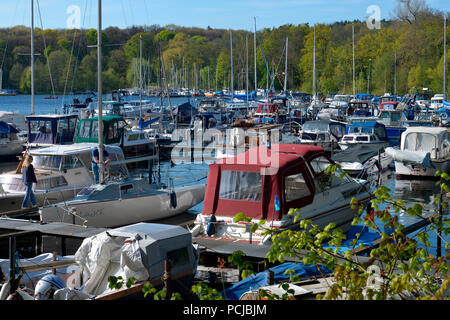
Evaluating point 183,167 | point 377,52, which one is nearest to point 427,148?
point 183,167

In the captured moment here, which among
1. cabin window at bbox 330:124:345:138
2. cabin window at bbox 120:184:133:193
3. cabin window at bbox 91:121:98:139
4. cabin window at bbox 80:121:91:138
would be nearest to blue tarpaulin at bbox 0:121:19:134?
cabin window at bbox 80:121:91:138

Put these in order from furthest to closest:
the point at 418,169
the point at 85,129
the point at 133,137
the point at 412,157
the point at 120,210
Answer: the point at 133,137, the point at 85,129, the point at 418,169, the point at 412,157, the point at 120,210

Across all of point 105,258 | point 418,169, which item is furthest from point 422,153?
point 105,258

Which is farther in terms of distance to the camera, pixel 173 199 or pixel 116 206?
pixel 173 199

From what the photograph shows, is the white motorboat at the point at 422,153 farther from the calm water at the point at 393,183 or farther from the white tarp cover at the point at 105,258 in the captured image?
the white tarp cover at the point at 105,258

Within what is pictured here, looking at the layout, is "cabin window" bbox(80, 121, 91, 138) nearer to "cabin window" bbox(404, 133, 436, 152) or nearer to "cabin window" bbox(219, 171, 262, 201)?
"cabin window" bbox(404, 133, 436, 152)

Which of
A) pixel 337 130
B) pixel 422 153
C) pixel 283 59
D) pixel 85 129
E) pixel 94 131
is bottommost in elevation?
pixel 422 153

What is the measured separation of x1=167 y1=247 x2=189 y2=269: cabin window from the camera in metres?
10.2

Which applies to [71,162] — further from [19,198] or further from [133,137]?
[133,137]

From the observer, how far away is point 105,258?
10141mm

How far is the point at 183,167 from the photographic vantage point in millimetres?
37031

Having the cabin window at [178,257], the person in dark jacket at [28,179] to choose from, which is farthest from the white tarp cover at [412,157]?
the cabin window at [178,257]

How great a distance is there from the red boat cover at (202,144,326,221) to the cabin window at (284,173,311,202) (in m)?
0.03

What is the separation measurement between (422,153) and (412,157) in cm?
54
